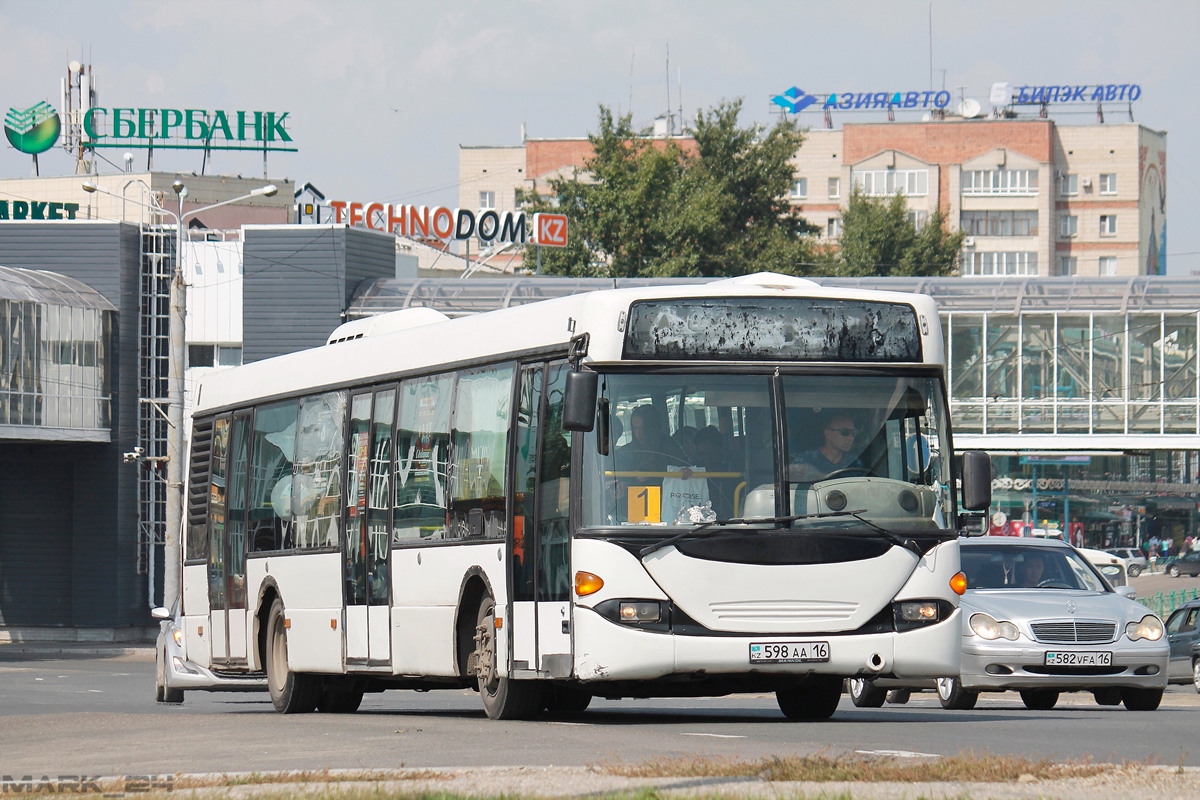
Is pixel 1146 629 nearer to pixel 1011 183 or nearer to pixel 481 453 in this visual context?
pixel 481 453

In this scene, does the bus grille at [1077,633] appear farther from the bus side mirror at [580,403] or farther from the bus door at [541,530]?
the bus side mirror at [580,403]

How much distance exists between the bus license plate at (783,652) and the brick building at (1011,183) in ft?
331

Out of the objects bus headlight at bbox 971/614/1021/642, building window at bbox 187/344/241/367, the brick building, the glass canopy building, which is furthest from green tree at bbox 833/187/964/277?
bus headlight at bbox 971/614/1021/642

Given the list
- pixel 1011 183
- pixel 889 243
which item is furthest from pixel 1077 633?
pixel 1011 183

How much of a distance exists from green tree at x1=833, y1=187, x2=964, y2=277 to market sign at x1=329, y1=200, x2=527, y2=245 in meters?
19.2

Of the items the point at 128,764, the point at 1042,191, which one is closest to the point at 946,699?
the point at 128,764

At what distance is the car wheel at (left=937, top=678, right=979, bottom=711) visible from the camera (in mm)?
17750

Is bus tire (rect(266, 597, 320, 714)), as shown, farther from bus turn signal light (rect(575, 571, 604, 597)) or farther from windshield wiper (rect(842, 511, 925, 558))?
windshield wiper (rect(842, 511, 925, 558))

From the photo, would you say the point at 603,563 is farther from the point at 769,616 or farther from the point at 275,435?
the point at 275,435

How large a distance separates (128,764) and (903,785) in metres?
4.42

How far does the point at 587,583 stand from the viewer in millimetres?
12164

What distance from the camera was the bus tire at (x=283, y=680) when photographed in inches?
679

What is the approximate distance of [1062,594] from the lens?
17641 mm

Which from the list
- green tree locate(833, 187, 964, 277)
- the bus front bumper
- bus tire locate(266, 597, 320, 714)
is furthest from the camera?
green tree locate(833, 187, 964, 277)
